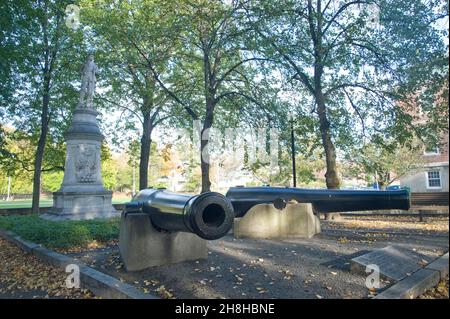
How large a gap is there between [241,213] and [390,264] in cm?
466

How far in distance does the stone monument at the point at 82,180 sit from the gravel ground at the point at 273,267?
19.7 feet

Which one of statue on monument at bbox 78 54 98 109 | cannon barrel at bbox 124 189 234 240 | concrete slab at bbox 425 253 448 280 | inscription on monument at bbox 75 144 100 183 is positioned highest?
statue on monument at bbox 78 54 98 109

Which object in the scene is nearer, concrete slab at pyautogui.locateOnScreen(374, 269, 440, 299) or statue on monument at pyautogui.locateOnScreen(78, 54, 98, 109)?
concrete slab at pyautogui.locateOnScreen(374, 269, 440, 299)

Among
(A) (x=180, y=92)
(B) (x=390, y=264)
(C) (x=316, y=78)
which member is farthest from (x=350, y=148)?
(B) (x=390, y=264)

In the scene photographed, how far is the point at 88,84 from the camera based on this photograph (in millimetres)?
16234

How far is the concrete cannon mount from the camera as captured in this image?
9.27 m

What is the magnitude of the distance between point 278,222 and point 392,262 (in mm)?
3986

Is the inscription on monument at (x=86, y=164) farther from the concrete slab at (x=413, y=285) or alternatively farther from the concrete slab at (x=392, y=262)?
the concrete slab at (x=413, y=285)

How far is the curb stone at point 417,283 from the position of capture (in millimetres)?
4176

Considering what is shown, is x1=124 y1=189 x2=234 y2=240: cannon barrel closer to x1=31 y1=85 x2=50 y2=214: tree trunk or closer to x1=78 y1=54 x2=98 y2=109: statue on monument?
x1=78 y1=54 x2=98 y2=109: statue on monument

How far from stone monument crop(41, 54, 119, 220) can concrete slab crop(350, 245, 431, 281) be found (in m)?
11.1

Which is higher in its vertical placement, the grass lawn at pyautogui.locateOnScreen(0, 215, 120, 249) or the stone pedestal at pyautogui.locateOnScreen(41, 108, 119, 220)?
the stone pedestal at pyautogui.locateOnScreen(41, 108, 119, 220)

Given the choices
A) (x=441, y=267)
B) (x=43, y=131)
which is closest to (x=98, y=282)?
(x=441, y=267)

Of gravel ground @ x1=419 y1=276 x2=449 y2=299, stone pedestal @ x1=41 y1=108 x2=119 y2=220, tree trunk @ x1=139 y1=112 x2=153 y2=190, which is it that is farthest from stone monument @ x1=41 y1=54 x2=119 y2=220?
gravel ground @ x1=419 y1=276 x2=449 y2=299
